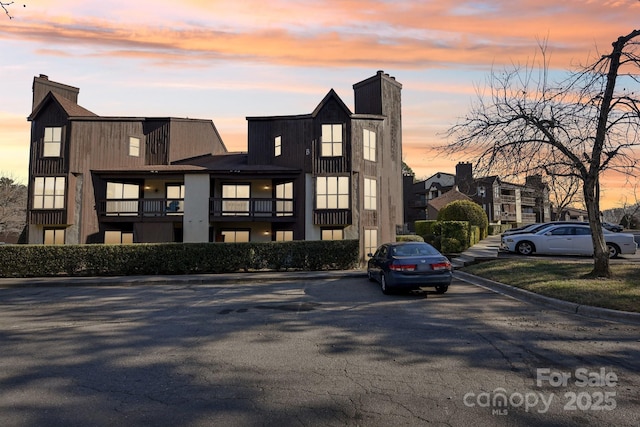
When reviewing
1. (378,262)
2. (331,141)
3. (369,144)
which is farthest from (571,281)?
(331,141)

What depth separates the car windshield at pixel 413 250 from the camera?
10.6 meters

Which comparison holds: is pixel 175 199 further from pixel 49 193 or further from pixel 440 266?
pixel 440 266

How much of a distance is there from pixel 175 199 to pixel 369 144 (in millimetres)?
13155

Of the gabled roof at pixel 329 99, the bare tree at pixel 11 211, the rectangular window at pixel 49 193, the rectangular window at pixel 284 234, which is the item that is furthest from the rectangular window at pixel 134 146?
the bare tree at pixel 11 211

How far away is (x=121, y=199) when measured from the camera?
23922mm

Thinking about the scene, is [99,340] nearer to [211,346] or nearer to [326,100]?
[211,346]

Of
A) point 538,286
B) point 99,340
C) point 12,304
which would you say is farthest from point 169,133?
point 538,286

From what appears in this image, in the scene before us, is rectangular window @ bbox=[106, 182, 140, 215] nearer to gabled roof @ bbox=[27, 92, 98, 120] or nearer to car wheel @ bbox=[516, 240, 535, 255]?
gabled roof @ bbox=[27, 92, 98, 120]

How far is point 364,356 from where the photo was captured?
209 inches

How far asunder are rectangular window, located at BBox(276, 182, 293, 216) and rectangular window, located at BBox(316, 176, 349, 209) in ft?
6.73

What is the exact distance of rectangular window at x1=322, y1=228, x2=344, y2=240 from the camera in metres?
23.2

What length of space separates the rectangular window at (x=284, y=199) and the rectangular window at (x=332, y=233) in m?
2.55

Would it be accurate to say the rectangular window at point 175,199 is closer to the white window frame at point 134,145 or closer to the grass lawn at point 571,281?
the white window frame at point 134,145

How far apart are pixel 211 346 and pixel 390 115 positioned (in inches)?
936
